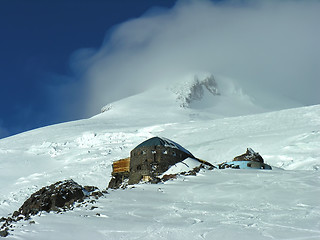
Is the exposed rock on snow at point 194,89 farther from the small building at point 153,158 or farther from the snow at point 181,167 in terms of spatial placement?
the snow at point 181,167

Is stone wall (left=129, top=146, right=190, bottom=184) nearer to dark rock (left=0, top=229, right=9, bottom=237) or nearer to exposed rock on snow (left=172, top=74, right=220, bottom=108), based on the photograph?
dark rock (left=0, top=229, right=9, bottom=237)

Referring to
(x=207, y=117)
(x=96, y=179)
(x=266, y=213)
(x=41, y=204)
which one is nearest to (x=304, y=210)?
(x=266, y=213)

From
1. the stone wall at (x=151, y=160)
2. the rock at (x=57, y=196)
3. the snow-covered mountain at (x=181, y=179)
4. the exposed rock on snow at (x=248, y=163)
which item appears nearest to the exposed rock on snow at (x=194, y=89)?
the snow-covered mountain at (x=181, y=179)

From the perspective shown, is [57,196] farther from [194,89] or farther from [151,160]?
[194,89]

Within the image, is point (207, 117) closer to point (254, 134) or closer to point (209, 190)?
point (254, 134)

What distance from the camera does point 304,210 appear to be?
451 inches

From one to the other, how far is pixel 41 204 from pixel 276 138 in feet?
117

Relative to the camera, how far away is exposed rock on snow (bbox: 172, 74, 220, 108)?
133 meters

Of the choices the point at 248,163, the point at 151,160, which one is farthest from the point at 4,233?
the point at 248,163

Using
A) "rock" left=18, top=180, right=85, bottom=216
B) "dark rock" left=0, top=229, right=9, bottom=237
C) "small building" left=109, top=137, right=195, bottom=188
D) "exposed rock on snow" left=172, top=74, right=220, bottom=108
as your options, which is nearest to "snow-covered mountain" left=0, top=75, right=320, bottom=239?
"dark rock" left=0, top=229, right=9, bottom=237

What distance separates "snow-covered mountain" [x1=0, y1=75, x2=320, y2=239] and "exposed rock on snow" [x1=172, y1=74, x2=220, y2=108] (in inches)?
700

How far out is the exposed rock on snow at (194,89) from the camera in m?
133

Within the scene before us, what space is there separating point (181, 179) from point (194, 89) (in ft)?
459

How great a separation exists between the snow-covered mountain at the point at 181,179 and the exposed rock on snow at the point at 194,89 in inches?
700
